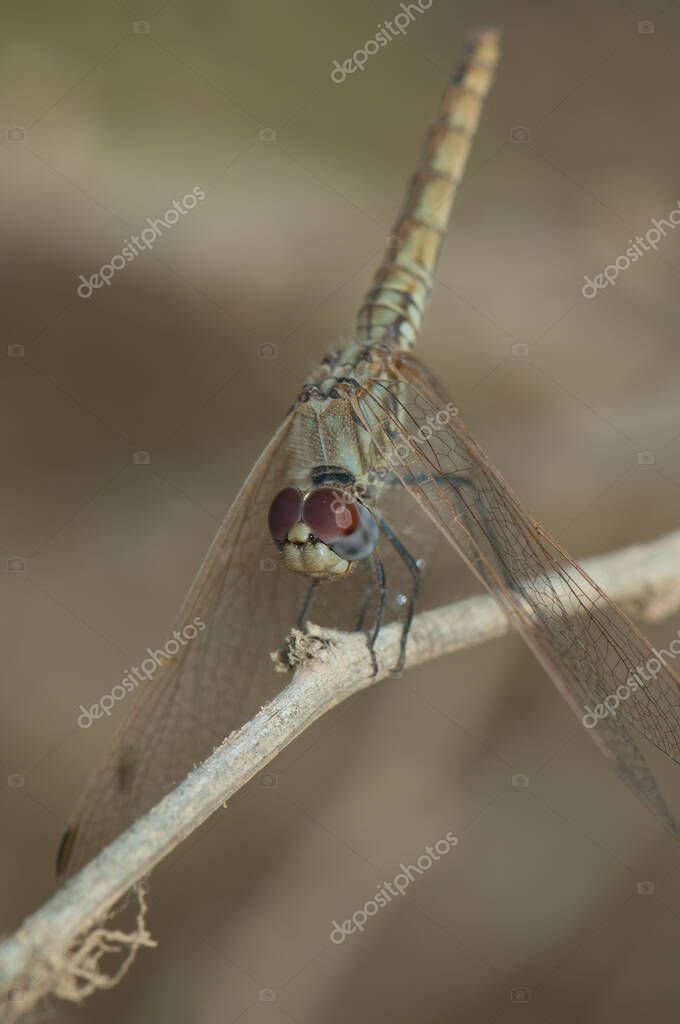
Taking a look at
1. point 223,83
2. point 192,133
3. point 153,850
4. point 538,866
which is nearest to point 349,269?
point 192,133

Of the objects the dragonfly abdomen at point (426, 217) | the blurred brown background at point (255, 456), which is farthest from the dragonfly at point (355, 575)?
the blurred brown background at point (255, 456)

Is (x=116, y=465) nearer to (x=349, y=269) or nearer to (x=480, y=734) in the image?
(x=349, y=269)

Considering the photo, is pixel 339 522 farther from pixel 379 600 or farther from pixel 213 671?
pixel 213 671

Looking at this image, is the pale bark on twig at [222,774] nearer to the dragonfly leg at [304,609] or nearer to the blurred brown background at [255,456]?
the dragonfly leg at [304,609]

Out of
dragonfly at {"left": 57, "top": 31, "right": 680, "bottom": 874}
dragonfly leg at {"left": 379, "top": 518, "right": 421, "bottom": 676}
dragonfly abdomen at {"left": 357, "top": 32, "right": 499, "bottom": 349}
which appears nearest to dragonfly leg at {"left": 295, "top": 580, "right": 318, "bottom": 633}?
dragonfly at {"left": 57, "top": 31, "right": 680, "bottom": 874}

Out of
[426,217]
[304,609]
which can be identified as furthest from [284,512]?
[426,217]

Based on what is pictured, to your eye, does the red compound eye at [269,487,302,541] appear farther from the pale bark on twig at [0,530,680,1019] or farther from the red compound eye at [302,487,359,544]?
the pale bark on twig at [0,530,680,1019]
